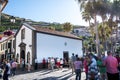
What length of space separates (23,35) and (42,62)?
5486 millimetres

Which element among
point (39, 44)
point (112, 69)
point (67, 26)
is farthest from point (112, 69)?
point (67, 26)

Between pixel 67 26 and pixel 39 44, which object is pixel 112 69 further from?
pixel 67 26

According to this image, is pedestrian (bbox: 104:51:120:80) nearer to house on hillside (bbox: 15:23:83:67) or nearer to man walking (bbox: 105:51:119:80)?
man walking (bbox: 105:51:119:80)

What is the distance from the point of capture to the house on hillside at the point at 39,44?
36656 mm

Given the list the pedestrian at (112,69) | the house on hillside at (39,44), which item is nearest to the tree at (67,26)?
the house on hillside at (39,44)

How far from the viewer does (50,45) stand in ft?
128

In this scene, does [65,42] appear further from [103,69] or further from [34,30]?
[103,69]

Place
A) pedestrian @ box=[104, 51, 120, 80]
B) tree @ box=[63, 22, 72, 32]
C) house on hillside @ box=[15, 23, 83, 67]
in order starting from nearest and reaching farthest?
pedestrian @ box=[104, 51, 120, 80], house on hillside @ box=[15, 23, 83, 67], tree @ box=[63, 22, 72, 32]

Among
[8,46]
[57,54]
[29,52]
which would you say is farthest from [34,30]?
[8,46]

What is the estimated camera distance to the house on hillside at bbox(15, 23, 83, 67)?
120ft

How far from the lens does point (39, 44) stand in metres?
37.0

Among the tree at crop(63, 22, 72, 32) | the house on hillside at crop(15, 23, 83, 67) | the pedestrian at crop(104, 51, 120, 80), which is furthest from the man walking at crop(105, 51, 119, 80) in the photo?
the tree at crop(63, 22, 72, 32)

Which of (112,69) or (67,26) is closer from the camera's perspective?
(112,69)

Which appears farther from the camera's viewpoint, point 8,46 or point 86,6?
point 8,46
